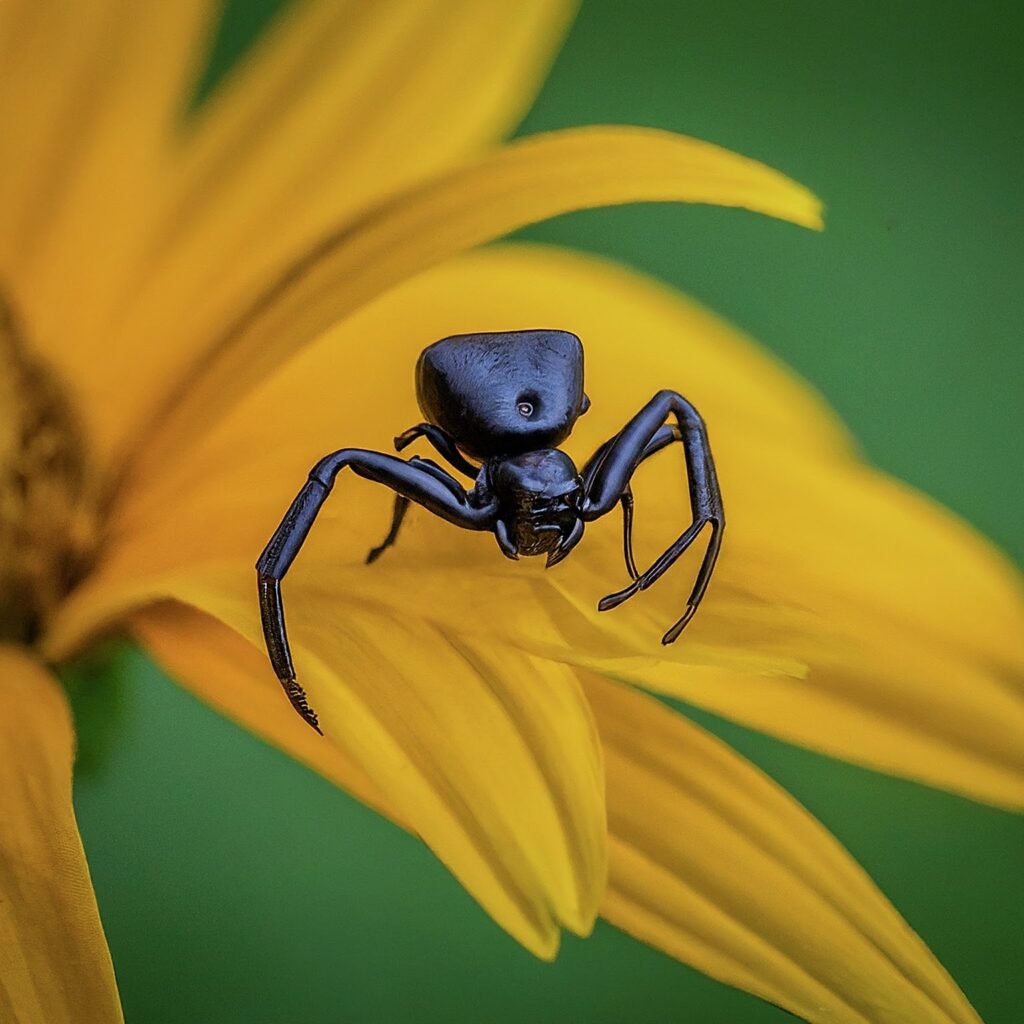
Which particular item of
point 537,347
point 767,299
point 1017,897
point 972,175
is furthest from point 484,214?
Result: point 1017,897

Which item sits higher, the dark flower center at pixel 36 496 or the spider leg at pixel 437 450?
the spider leg at pixel 437 450

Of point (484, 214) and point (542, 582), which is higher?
point (484, 214)

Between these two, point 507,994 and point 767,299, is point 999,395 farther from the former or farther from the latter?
point 507,994

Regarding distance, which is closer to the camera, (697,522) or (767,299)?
(697,522)

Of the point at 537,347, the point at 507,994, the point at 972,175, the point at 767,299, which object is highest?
the point at 972,175

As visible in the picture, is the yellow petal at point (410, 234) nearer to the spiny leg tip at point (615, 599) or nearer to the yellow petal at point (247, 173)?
the yellow petal at point (247, 173)

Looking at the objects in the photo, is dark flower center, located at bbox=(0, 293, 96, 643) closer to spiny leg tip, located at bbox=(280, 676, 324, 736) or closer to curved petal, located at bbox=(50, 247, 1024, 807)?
curved petal, located at bbox=(50, 247, 1024, 807)

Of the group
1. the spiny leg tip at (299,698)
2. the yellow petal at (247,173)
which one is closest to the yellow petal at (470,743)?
the spiny leg tip at (299,698)
